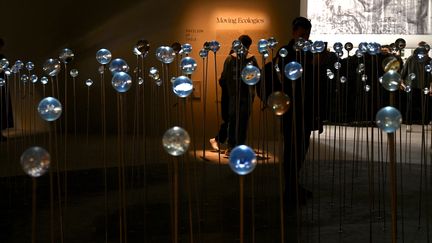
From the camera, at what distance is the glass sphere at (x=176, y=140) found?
1087mm

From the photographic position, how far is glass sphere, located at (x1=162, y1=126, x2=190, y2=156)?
109 cm

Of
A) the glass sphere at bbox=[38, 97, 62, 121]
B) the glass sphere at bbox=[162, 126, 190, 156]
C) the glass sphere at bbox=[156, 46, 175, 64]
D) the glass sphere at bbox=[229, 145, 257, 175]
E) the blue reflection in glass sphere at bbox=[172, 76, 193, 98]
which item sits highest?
the glass sphere at bbox=[156, 46, 175, 64]

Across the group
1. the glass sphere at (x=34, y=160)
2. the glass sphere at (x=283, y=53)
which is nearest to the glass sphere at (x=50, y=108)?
the glass sphere at (x=34, y=160)

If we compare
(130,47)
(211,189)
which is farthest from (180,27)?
(211,189)

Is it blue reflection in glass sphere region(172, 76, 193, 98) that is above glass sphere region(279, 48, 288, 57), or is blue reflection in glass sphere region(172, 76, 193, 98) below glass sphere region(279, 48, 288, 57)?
below

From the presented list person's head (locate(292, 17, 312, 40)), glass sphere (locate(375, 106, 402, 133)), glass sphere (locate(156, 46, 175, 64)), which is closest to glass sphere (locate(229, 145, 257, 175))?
glass sphere (locate(375, 106, 402, 133))

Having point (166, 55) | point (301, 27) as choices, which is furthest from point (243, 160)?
point (301, 27)

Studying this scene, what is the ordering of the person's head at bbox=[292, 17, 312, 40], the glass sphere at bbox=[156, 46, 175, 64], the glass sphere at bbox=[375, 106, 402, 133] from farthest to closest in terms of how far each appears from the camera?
the person's head at bbox=[292, 17, 312, 40]
the glass sphere at bbox=[156, 46, 175, 64]
the glass sphere at bbox=[375, 106, 402, 133]

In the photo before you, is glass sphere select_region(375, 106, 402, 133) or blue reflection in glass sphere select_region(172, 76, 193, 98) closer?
glass sphere select_region(375, 106, 402, 133)

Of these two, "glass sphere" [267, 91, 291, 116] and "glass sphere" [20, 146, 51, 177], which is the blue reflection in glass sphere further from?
"glass sphere" [20, 146, 51, 177]

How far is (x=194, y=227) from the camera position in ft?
8.50

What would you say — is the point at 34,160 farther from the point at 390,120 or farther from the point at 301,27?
the point at 301,27

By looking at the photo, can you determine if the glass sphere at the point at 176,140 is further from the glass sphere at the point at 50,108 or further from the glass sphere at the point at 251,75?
the glass sphere at the point at 251,75

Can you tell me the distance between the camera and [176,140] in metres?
1.09
